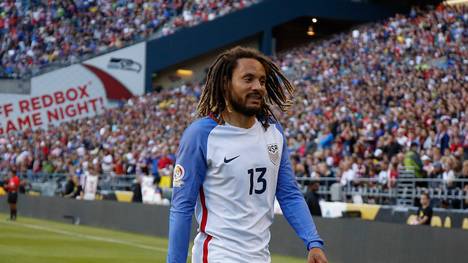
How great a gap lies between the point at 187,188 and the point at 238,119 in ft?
1.58

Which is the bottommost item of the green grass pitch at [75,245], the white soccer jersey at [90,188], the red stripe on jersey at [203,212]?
the green grass pitch at [75,245]

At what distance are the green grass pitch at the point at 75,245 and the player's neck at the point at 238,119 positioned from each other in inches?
476

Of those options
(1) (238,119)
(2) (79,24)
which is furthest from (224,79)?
(2) (79,24)

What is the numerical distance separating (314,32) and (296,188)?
4621cm

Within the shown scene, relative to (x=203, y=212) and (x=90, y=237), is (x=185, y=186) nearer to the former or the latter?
(x=203, y=212)

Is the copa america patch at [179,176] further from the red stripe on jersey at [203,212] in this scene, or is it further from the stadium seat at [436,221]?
the stadium seat at [436,221]

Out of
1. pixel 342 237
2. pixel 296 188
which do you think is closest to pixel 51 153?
pixel 342 237

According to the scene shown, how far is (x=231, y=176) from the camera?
540 centimetres

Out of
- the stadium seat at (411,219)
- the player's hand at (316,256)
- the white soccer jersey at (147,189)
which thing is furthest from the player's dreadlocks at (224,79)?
the white soccer jersey at (147,189)

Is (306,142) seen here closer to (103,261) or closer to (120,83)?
(103,261)

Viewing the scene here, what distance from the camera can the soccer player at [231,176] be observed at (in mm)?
5324

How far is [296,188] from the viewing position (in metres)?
5.65

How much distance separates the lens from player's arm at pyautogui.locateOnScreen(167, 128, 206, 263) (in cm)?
525

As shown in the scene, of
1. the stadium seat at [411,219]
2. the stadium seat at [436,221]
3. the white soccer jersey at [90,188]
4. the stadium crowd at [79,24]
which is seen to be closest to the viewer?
the stadium seat at [436,221]
